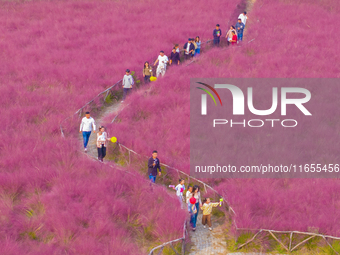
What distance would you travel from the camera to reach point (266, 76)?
19.2 m

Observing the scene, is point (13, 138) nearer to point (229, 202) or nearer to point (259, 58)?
point (229, 202)

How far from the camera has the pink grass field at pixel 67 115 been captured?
9.55 meters

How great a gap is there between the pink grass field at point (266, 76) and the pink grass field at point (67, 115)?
2.20 meters

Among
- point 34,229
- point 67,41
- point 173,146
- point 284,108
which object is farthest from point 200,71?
point 34,229

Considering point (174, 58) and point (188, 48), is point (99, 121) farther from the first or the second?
point (188, 48)

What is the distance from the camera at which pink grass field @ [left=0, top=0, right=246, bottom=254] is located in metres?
9.55

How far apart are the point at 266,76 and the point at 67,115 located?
10005 mm

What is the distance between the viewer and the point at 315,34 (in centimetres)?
2473

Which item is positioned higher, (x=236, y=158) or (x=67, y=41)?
(x=67, y=41)

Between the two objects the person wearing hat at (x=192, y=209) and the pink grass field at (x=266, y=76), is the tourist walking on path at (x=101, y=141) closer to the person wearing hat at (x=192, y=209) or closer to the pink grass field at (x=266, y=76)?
the pink grass field at (x=266, y=76)

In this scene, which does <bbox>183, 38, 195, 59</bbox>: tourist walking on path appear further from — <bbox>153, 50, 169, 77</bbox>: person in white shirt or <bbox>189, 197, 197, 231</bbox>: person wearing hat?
<bbox>189, 197, 197, 231</bbox>: person wearing hat

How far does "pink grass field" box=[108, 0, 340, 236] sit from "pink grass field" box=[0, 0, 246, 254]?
2204 millimetres

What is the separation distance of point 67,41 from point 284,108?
14314 millimetres

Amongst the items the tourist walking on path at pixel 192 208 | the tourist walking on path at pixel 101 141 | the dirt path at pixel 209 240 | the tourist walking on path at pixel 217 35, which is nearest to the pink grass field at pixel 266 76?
the dirt path at pixel 209 240
